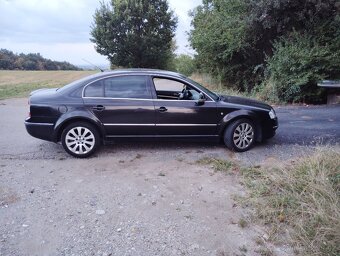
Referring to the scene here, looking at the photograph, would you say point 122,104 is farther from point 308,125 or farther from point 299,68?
point 299,68

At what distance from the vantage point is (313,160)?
16.2ft

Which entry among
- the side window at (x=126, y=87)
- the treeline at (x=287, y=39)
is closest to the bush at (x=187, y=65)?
the treeline at (x=287, y=39)

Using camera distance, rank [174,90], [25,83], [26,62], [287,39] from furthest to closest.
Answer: [26,62]
[25,83]
[287,39]
[174,90]

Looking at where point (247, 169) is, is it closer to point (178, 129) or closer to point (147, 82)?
point (178, 129)

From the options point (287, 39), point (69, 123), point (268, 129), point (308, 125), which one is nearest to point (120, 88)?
point (69, 123)

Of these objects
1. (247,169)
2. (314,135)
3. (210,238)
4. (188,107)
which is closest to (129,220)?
(210,238)

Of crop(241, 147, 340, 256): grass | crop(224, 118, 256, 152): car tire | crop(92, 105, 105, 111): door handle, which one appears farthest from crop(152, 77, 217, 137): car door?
crop(241, 147, 340, 256): grass

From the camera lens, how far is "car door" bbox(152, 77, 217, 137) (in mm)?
6141

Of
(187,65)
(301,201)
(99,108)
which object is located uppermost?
(187,65)

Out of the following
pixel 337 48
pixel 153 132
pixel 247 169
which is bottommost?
pixel 247 169

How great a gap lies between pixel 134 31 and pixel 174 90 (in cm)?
2534

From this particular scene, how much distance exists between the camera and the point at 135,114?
6055mm

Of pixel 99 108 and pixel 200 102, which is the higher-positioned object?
pixel 200 102

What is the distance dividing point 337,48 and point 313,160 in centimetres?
858
